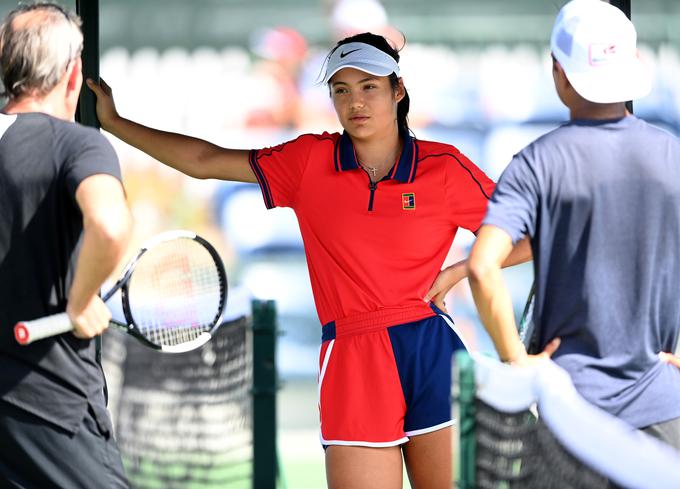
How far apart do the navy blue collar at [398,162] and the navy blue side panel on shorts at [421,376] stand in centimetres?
48

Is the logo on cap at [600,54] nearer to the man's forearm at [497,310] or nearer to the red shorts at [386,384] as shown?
the man's forearm at [497,310]

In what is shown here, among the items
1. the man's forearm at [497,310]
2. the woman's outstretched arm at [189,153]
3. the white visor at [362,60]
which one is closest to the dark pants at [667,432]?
the man's forearm at [497,310]

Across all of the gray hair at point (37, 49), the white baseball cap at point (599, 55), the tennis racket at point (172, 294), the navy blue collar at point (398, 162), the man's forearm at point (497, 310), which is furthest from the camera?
the navy blue collar at point (398, 162)

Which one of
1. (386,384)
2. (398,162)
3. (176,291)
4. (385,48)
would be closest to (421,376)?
(386,384)

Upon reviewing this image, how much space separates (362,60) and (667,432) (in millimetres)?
1680

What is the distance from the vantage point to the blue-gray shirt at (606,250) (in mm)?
2979

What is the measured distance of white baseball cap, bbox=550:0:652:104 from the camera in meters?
3.06

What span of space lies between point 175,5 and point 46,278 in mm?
4536

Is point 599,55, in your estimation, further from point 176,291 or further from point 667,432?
point 176,291

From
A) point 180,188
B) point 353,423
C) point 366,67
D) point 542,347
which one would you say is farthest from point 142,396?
point 180,188

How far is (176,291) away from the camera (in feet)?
13.0

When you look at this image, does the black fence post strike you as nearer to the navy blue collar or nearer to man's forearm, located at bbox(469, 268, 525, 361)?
the navy blue collar

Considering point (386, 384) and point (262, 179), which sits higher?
point (262, 179)

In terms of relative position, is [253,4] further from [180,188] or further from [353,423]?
[353,423]
